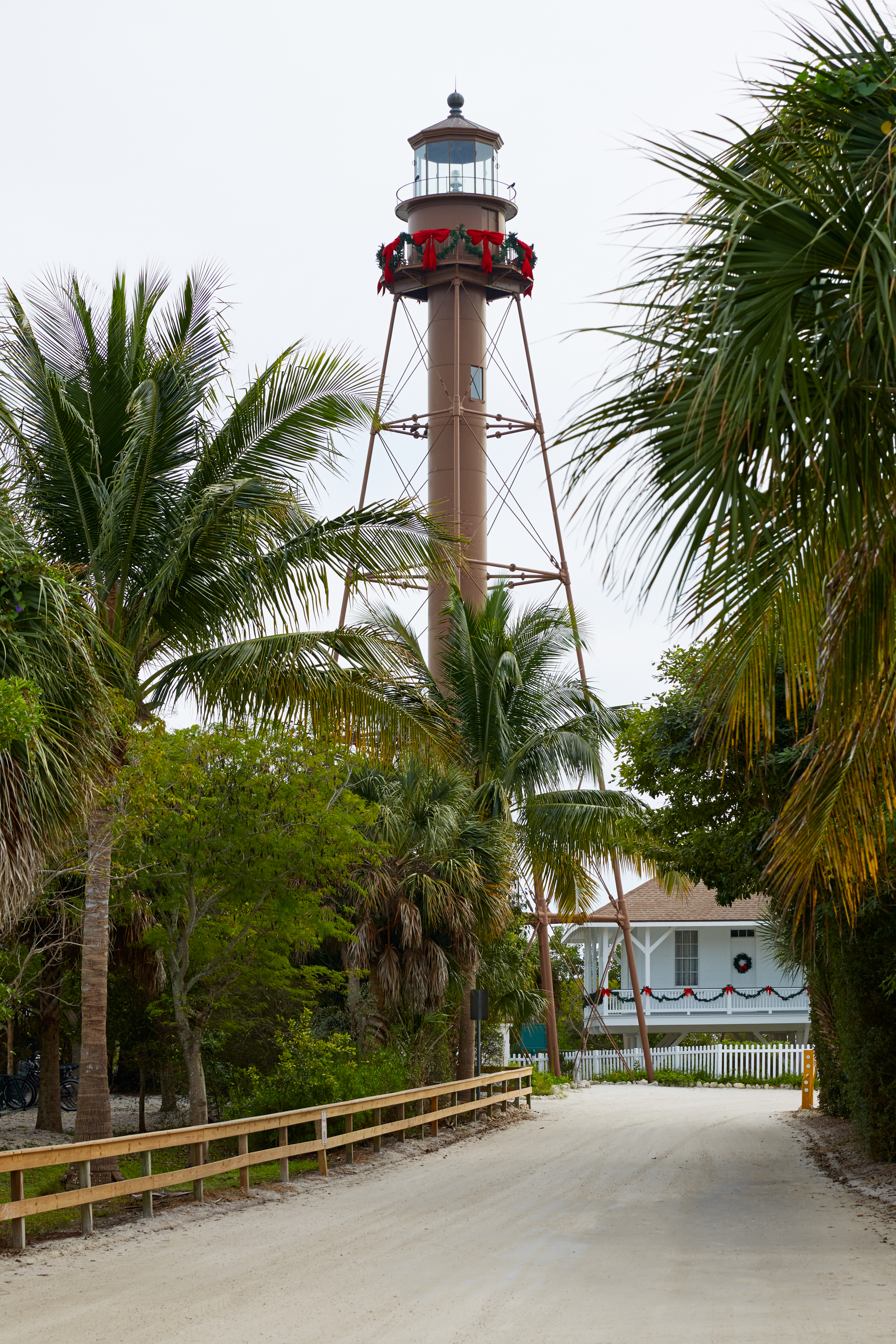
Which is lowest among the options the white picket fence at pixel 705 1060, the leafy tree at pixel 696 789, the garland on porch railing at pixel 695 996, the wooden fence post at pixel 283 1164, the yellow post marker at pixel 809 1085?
the white picket fence at pixel 705 1060

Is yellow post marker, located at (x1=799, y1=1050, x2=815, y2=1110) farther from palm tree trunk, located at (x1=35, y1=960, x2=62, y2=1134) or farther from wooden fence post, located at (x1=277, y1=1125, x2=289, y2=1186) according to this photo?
wooden fence post, located at (x1=277, y1=1125, x2=289, y2=1186)

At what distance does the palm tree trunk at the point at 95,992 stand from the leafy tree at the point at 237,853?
236cm

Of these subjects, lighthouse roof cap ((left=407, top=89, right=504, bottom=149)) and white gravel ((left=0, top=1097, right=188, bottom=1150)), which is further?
lighthouse roof cap ((left=407, top=89, right=504, bottom=149))

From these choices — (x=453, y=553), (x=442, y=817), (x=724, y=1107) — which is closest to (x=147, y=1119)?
(x=442, y=817)

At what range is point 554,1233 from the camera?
1141 cm

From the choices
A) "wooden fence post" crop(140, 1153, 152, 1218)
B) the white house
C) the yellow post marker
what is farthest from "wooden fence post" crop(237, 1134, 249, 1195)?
the white house

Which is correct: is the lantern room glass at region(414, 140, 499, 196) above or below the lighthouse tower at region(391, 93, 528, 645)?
above

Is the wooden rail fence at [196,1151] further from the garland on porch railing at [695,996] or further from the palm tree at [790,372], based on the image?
the garland on porch railing at [695,996]

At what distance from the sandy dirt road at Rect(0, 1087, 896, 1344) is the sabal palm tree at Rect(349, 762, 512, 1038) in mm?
6013

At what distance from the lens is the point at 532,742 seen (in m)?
27.6

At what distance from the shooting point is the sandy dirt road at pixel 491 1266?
7.68 m

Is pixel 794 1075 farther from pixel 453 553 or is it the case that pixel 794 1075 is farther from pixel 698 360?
pixel 698 360

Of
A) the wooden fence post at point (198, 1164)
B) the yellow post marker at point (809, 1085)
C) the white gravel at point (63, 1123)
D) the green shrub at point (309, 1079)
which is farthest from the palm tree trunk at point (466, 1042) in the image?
the wooden fence post at point (198, 1164)

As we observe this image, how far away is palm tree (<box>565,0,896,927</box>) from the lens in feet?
18.0
